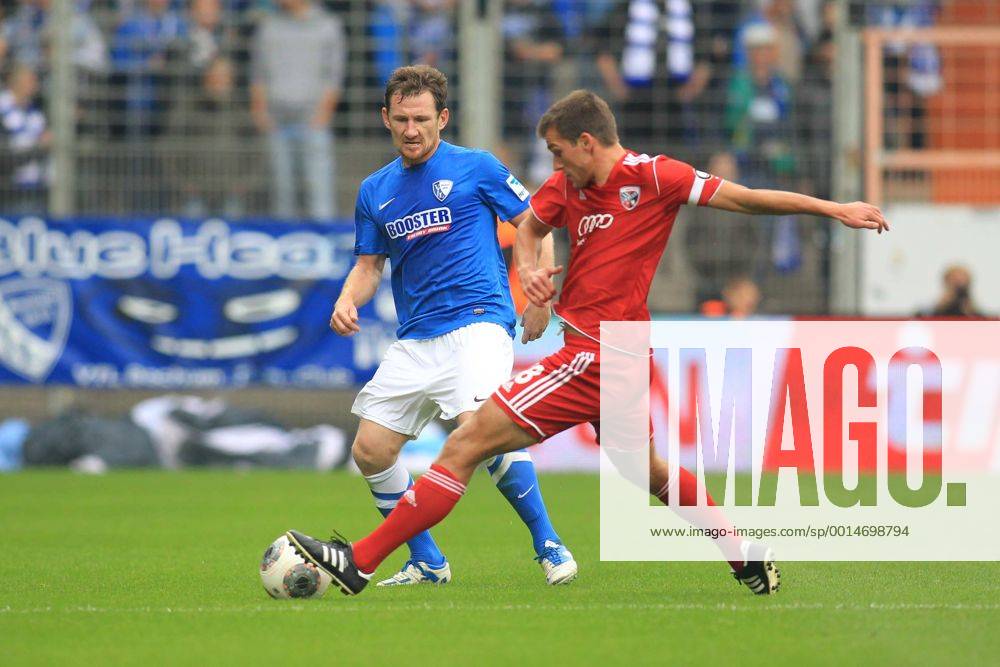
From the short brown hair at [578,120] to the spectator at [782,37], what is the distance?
9.73m

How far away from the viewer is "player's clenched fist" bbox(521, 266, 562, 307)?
271 inches

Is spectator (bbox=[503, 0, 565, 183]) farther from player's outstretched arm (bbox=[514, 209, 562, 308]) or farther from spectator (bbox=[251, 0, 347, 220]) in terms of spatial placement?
player's outstretched arm (bbox=[514, 209, 562, 308])

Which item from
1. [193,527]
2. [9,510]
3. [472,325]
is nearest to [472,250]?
[472,325]

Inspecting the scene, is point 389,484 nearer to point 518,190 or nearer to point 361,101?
point 518,190

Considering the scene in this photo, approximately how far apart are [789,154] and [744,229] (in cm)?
85

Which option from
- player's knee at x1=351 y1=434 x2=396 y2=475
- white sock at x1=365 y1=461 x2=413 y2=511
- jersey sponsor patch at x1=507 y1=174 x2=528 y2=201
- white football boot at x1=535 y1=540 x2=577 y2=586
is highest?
jersey sponsor patch at x1=507 y1=174 x2=528 y2=201

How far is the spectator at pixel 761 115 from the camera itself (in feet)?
53.2

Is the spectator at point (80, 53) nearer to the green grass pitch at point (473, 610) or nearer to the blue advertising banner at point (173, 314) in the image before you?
the blue advertising banner at point (173, 314)

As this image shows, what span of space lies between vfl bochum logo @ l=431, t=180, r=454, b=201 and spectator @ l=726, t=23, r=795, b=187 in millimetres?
8465

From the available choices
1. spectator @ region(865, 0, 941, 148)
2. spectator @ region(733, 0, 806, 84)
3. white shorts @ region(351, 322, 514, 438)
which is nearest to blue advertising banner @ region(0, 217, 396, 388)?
spectator @ region(733, 0, 806, 84)

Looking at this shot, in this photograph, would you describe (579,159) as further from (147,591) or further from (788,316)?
(788,316)

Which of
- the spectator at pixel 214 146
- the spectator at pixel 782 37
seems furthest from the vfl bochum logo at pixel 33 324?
the spectator at pixel 782 37

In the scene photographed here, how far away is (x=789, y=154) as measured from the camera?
16219 mm

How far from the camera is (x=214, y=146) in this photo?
1630 centimetres
